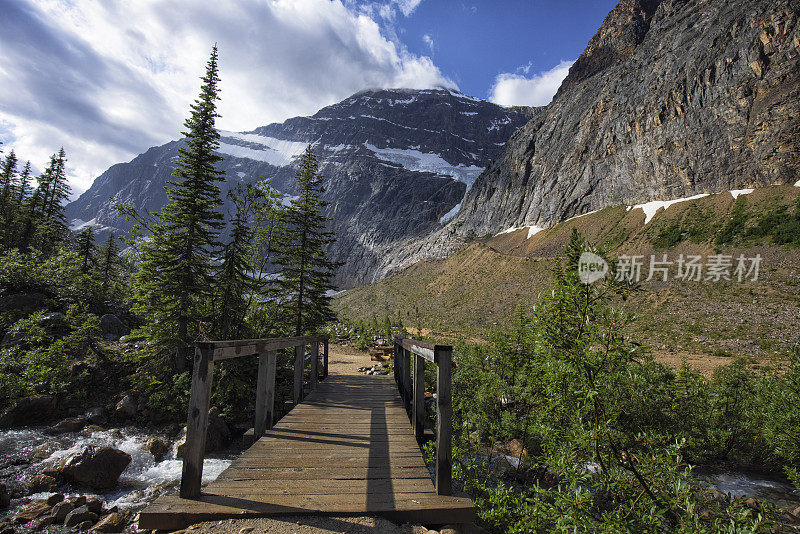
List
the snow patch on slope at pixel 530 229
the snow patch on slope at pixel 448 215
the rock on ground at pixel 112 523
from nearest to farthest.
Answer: the rock on ground at pixel 112 523
the snow patch on slope at pixel 530 229
the snow patch on slope at pixel 448 215

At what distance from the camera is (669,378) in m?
8.30

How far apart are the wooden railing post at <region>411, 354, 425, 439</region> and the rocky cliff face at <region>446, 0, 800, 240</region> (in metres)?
49.0

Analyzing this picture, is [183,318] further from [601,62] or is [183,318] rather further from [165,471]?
[601,62]

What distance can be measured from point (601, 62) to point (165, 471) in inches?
4003

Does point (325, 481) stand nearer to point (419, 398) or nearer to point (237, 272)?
point (419, 398)

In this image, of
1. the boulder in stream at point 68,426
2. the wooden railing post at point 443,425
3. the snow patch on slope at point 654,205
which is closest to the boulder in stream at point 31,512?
the boulder in stream at point 68,426

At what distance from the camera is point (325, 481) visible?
3.37 metres

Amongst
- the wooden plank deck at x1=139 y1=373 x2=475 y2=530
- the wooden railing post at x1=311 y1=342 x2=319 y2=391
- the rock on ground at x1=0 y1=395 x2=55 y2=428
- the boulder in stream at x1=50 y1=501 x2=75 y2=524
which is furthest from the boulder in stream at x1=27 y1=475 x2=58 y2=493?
the wooden railing post at x1=311 y1=342 x2=319 y2=391

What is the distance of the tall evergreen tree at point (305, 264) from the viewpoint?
15.4 m

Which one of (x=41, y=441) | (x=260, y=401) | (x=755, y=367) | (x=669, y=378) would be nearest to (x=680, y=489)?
(x=260, y=401)

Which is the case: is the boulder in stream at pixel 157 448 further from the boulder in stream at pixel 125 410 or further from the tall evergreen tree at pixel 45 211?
the tall evergreen tree at pixel 45 211

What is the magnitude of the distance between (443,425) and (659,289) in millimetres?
35893

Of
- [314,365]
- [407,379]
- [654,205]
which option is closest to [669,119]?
[654,205]

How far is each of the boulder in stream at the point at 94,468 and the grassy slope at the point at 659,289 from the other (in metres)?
8.51
